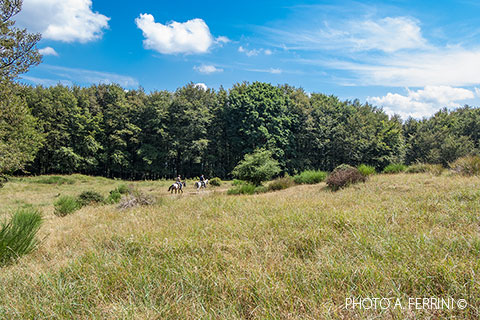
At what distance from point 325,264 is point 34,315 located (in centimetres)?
277

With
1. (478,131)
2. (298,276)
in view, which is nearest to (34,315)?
(298,276)

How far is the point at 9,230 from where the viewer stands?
12.1ft

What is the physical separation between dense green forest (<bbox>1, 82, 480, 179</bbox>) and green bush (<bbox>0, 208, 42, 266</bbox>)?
3008 cm

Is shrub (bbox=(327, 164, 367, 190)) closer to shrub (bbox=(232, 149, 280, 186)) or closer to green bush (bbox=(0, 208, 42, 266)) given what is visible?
shrub (bbox=(232, 149, 280, 186))

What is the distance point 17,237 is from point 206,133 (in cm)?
3538

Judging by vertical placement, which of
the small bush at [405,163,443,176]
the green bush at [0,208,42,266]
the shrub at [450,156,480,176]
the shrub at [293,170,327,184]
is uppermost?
the shrub at [450,156,480,176]

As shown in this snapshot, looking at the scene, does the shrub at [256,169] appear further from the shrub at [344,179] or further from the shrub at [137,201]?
the shrub at [137,201]

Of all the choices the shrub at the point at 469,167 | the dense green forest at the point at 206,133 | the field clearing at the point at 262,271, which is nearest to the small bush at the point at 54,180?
the dense green forest at the point at 206,133

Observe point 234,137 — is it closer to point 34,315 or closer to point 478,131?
point 34,315

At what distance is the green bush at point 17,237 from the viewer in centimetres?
344

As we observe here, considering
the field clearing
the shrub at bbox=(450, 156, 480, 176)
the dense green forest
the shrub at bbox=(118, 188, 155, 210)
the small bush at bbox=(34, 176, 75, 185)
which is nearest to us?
the field clearing

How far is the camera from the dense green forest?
115 ft

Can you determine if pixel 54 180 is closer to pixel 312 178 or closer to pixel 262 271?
pixel 312 178

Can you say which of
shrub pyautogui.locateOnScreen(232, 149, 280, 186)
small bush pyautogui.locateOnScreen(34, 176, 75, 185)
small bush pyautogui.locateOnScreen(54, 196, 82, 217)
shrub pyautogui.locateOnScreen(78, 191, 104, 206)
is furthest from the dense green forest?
small bush pyautogui.locateOnScreen(54, 196, 82, 217)
